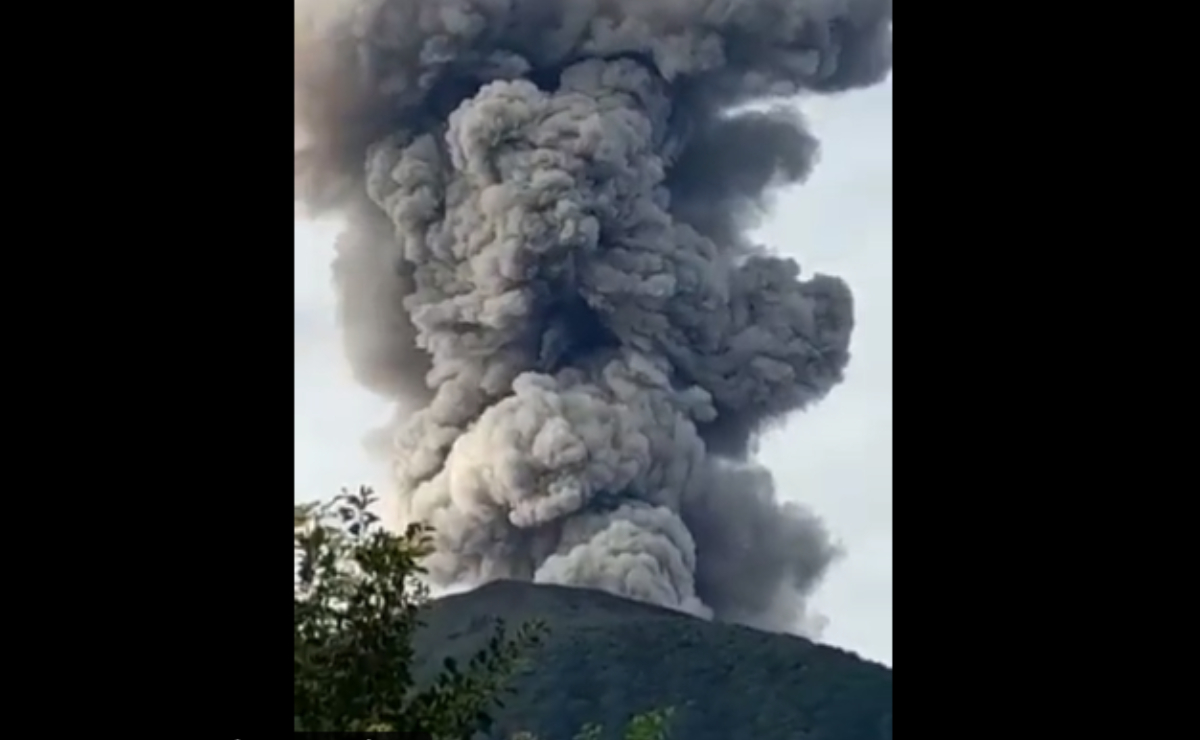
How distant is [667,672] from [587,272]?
0.79 meters

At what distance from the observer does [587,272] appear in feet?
10.2

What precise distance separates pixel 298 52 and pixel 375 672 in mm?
1251

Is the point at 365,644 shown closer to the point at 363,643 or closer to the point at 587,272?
the point at 363,643

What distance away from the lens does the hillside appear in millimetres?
2969

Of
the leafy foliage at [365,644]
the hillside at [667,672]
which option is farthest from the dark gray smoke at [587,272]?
the leafy foliage at [365,644]

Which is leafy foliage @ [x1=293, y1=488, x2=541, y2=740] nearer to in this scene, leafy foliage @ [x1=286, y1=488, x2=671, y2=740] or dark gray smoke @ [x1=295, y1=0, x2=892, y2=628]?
leafy foliage @ [x1=286, y1=488, x2=671, y2=740]

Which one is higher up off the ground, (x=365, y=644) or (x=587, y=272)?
(x=587, y=272)

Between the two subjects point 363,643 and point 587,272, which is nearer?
point 363,643

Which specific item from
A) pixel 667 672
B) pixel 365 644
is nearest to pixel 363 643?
pixel 365 644

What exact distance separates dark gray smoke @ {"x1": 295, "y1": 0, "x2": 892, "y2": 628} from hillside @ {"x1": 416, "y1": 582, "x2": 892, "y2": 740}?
49mm

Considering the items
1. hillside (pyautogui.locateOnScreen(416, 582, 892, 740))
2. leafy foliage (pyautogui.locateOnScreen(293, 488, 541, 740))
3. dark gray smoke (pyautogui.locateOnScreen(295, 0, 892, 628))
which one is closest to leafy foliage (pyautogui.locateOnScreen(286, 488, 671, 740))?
leafy foliage (pyautogui.locateOnScreen(293, 488, 541, 740))
